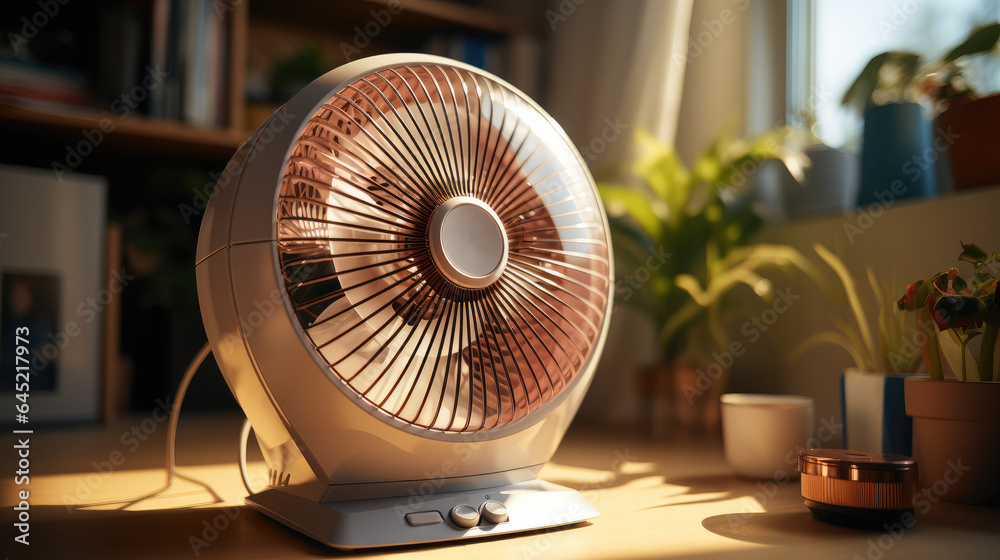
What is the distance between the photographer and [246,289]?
511mm

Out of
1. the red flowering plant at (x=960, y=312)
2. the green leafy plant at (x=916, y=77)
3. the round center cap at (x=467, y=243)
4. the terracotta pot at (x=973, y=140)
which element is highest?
the green leafy plant at (x=916, y=77)

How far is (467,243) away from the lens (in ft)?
1.82

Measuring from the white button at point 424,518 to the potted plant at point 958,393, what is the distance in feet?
1.69

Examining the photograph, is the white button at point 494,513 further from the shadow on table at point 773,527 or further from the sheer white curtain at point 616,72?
the sheer white curtain at point 616,72

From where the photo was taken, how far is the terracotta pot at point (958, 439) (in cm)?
65

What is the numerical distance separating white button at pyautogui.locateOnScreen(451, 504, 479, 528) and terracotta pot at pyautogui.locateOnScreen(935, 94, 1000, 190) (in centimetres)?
85

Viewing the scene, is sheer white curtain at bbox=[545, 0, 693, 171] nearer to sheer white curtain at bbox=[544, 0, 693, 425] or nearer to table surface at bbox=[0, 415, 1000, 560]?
sheer white curtain at bbox=[544, 0, 693, 425]

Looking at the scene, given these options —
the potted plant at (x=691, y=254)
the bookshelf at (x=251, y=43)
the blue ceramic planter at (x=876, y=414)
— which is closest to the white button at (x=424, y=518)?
the blue ceramic planter at (x=876, y=414)

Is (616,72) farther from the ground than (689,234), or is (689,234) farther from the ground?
(616,72)

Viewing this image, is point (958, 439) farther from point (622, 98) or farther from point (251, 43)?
point (251, 43)

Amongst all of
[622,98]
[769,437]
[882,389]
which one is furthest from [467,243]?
[622,98]

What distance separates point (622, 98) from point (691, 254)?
1.34 feet

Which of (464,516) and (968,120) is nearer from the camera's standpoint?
(464,516)

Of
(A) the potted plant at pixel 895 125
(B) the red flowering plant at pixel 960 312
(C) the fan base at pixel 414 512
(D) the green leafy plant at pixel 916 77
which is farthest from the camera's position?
(A) the potted plant at pixel 895 125
